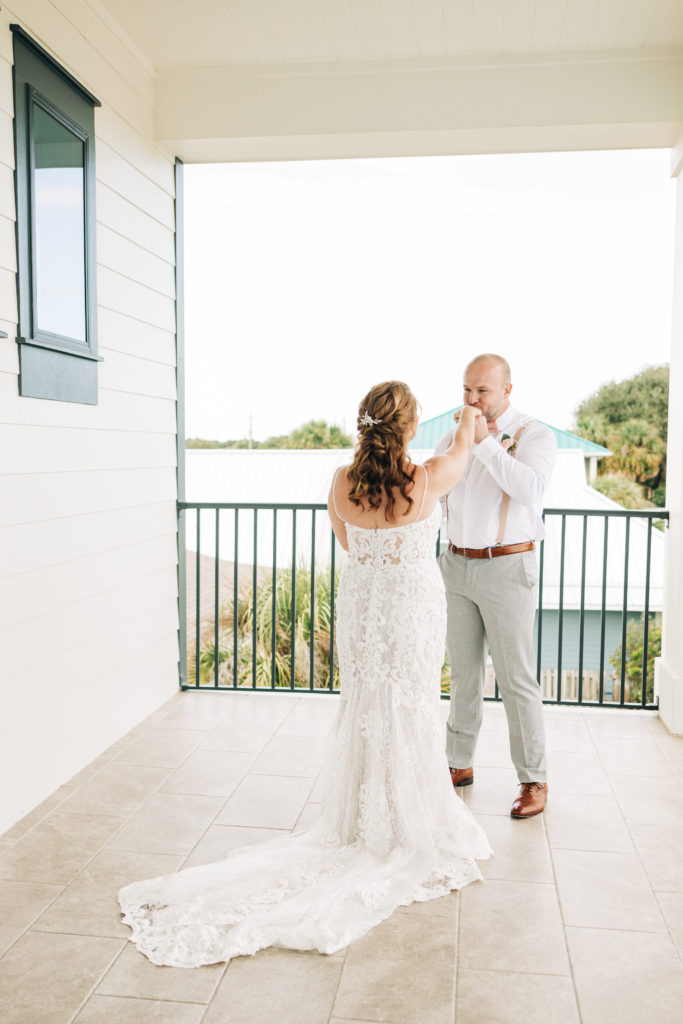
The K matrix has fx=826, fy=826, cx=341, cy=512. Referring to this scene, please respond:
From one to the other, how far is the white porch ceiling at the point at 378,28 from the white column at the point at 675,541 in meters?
0.64

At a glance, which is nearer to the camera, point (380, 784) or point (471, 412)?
point (380, 784)

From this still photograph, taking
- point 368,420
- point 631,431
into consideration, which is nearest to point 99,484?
point 368,420

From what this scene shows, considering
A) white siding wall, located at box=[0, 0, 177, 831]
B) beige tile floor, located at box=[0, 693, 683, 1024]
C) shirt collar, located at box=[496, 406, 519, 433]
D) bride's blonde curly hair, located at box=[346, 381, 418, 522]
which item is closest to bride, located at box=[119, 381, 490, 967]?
bride's blonde curly hair, located at box=[346, 381, 418, 522]

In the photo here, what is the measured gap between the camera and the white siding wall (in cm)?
270

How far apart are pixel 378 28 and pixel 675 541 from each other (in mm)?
2571

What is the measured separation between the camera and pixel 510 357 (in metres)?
31.2

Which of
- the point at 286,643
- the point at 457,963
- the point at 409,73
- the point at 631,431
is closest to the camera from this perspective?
the point at 457,963

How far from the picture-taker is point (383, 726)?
2406 mm

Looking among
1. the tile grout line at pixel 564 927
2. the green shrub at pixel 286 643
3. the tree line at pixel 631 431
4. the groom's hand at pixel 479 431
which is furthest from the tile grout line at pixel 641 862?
the tree line at pixel 631 431

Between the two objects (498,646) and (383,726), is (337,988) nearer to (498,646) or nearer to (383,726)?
(383,726)

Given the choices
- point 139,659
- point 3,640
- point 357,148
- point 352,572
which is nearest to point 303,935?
point 352,572

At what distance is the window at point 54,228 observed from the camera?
106 inches

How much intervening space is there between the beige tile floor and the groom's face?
138cm

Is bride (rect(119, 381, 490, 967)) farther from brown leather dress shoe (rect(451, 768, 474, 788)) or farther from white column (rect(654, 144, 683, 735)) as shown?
white column (rect(654, 144, 683, 735))
